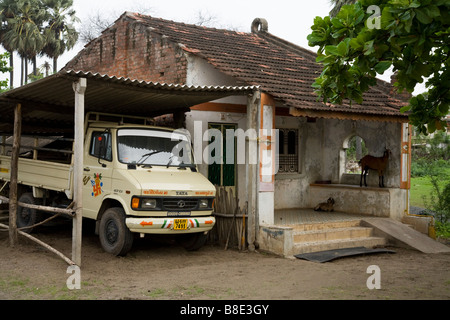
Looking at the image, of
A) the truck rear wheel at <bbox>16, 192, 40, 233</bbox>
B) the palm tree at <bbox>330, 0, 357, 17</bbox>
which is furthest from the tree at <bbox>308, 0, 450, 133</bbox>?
the palm tree at <bbox>330, 0, 357, 17</bbox>

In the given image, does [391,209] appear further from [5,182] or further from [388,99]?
[5,182]

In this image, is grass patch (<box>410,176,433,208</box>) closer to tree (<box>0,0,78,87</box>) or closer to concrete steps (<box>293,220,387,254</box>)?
concrete steps (<box>293,220,387,254</box>)

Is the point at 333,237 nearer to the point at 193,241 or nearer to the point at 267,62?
the point at 193,241

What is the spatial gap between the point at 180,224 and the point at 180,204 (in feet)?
1.12

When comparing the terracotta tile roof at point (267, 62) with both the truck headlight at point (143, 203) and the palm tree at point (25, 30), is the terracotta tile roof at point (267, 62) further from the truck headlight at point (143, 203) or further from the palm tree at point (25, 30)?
the palm tree at point (25, 30)

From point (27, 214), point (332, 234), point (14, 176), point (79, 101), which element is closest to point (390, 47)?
point (79, 101)

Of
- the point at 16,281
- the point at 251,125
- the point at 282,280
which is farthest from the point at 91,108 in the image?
the point at 282,280

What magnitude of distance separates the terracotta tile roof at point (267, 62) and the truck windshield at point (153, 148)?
74.9 inches

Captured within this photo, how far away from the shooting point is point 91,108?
10.2 m

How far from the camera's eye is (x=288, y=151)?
43.9 ft

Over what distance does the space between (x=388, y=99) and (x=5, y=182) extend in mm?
9180

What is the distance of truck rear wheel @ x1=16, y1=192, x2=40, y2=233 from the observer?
10.3 m

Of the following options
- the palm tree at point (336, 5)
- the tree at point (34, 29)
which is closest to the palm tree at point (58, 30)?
the tree at point (34, 29)

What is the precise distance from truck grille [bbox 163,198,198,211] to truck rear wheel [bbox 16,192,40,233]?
3.40 metres
